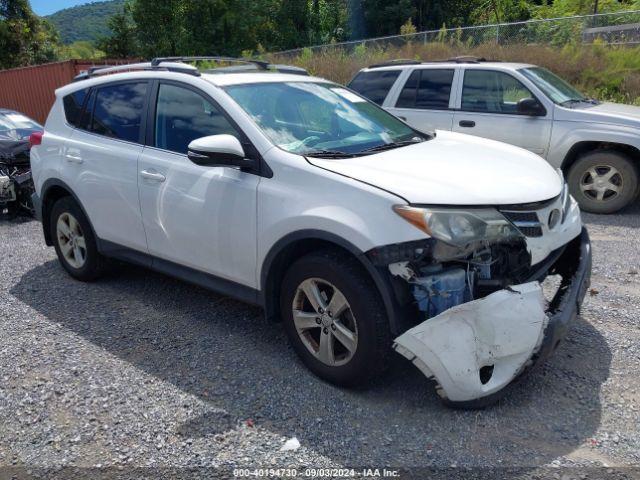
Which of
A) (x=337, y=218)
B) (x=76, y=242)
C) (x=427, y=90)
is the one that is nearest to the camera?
(x=337, y=218)

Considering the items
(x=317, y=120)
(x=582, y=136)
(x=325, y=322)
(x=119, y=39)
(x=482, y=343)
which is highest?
(x=119, y=39)

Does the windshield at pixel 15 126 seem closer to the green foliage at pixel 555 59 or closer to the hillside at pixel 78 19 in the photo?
the green foliage at pixel 555 59

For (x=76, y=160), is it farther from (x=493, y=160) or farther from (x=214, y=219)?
(x=493, y=160)

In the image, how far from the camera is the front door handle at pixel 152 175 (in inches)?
155

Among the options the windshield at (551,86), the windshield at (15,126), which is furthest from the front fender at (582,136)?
the windshield at (15,126)

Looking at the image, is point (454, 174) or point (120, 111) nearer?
point (454, 174)

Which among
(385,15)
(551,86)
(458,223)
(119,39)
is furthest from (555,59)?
(119,39)

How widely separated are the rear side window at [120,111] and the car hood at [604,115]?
509 centimetres

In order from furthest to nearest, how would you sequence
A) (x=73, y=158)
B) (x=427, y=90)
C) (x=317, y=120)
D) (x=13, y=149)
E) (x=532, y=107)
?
(x=13, y=149)
(x=427, y=90)
(x=532, y=107)
(x=73, y=158)
(x=317, y=120)

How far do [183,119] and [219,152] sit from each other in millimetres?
833

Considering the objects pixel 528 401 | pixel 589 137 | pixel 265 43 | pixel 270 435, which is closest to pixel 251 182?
pixel 270 435

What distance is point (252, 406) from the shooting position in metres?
3.17

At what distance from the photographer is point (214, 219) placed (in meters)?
3.62

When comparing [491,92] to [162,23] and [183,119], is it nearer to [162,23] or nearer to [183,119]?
[183,119]
